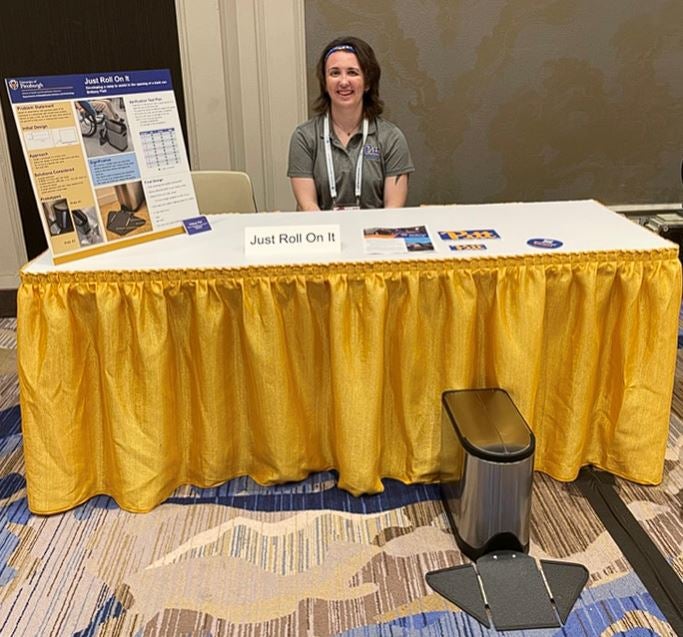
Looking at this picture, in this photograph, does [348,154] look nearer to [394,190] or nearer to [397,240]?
[394,190]

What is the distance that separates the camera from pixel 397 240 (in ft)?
6.73

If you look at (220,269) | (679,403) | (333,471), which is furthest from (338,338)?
(679,403)

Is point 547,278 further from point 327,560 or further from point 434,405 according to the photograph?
point 327,560

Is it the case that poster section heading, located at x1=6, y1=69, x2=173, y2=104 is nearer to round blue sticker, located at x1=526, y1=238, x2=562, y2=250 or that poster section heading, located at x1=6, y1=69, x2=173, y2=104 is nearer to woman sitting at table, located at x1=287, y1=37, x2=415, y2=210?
woman sitting at table, located at x1=287, y1=37, x2=415, y2=210

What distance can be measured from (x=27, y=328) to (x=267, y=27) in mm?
2088

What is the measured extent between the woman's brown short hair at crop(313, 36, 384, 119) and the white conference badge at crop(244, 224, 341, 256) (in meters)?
0.96

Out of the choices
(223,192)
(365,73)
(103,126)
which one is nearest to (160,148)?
(103,126)

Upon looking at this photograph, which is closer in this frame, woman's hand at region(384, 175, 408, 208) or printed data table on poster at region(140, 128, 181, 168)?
printed data table on poster at region(140, 128, 181, 168)

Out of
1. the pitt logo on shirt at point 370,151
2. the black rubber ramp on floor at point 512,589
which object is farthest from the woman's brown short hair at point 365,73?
the black rubber ramp on floor at point 512,589

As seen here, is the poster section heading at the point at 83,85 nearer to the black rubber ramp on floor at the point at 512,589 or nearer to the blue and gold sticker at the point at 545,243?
the blue and gold sticker at the point at 545,243

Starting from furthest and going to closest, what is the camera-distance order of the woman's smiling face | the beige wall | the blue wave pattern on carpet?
1. the beige wall
2. the woman's smiling face
3. the blue wave pattern on carpet

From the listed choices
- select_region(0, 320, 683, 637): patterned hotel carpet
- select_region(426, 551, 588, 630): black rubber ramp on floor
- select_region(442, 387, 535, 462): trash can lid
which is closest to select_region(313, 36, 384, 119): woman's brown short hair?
select_region(442, 387, 535, 462): trash can lid

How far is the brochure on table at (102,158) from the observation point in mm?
1883

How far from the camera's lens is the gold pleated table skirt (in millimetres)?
1886
